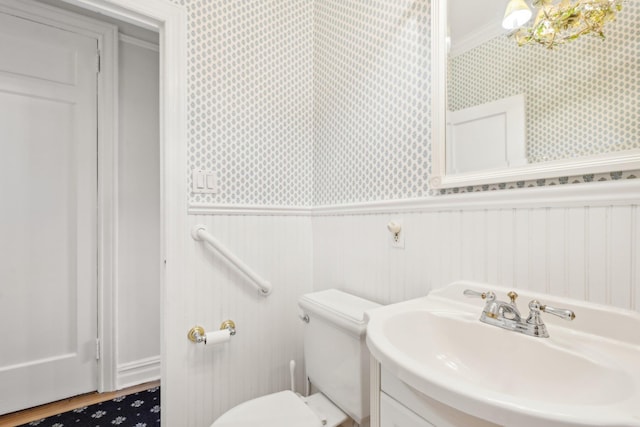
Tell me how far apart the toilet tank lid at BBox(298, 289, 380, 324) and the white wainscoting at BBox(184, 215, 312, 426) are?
31 cm

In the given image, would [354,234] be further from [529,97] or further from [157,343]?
[157,343]

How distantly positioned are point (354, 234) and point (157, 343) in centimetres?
168

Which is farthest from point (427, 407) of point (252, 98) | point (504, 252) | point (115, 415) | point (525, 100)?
point (115, 415)

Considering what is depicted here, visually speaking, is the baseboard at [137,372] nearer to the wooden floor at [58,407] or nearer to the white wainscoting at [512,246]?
the wooden floor at [58,407]

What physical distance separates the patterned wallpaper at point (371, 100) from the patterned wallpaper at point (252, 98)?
0.33ft

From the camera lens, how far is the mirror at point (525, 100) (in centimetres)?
70

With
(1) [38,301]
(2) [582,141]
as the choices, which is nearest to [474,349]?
(2) [582,141]

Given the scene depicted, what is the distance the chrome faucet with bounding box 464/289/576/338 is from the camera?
690 millimetres

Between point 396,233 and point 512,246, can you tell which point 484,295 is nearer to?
point 512,246

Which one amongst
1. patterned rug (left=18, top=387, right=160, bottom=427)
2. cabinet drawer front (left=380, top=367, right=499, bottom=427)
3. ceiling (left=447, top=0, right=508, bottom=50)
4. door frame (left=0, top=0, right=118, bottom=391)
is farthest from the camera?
door frame (left=0, top=0, right=118, bottom=391)

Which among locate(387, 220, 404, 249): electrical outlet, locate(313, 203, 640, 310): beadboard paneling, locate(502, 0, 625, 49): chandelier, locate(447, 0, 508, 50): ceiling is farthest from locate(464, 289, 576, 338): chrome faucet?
locate(447, 0, 508, 50): ceiling

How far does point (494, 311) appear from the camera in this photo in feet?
2.55

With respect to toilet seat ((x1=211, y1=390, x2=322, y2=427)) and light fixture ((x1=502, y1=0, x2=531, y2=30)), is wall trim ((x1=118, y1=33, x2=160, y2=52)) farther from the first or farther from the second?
toilet seat ((x1=211, y1=390, x2=322, y2=427))

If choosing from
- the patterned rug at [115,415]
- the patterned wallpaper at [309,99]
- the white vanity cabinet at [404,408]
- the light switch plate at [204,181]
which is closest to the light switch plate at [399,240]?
the patterned wallpaper at [309,99]
